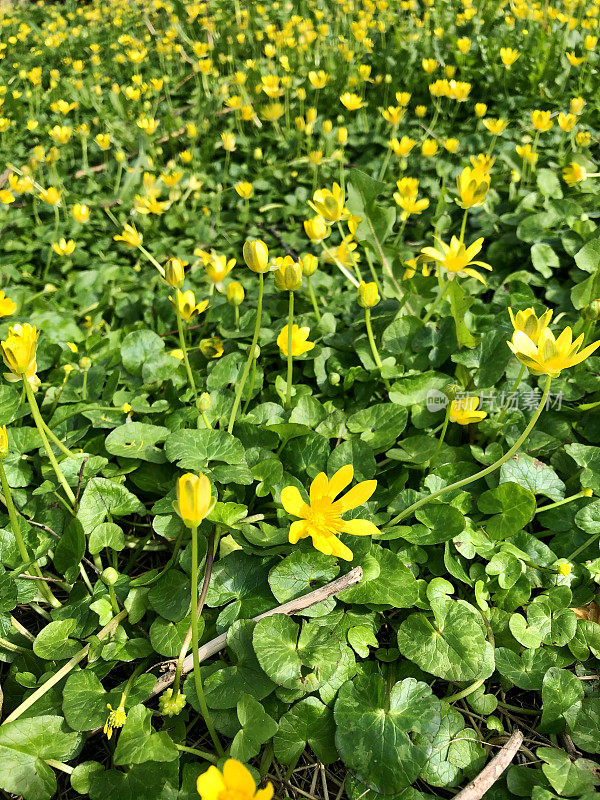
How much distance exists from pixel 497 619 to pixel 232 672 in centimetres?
63

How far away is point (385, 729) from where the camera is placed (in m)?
1.23

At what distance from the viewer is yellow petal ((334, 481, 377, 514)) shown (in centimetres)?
134

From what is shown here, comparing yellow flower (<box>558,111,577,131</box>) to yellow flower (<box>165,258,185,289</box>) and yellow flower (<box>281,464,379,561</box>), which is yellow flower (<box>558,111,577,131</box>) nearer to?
yellow flower (<box>165,258,185,289</box>)

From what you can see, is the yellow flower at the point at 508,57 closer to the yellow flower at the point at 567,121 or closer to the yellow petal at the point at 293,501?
the yellow flower at the point at 567,121

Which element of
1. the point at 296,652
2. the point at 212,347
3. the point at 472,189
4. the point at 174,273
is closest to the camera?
the point at 296,652

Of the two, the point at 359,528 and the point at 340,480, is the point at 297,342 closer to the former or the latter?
the point at 340,480

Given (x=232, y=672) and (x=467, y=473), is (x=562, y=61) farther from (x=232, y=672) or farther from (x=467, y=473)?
(x=232, y=672)

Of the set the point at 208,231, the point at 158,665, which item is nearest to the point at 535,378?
the point at 158,665

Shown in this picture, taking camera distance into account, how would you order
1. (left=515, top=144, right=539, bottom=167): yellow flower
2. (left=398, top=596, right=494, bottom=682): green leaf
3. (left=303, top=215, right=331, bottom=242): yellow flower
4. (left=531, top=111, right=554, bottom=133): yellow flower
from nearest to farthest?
(left=398, top=596, right=494, bottom=682): green leaf
(left=303, top=215, right=331, bottom=242): yellow flower
(left=515, top=144, right=539, bottom=167): yellow flower
(left=531, top=111, right=554, bottom=133): yellow flower

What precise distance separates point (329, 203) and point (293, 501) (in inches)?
40.4

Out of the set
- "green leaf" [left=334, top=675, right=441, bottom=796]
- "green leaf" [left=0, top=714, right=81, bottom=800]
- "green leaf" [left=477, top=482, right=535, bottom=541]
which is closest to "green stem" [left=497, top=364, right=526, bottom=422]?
"green leaf" [left=477, top=482, right=535, bottom=541]

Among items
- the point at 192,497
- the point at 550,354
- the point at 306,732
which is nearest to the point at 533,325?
the point at 550,354

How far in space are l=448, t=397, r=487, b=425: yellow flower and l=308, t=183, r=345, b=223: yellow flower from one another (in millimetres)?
723

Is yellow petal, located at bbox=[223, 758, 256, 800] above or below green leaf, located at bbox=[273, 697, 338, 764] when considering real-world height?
above
